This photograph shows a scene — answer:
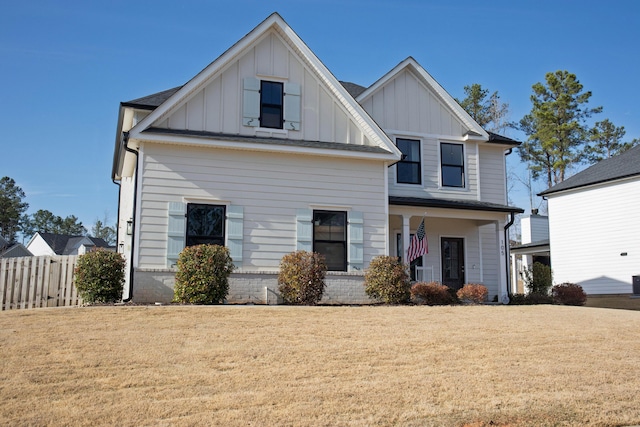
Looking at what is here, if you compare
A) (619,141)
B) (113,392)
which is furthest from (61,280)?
(619,141)

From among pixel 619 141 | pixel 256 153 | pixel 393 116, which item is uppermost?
pixel 619 141

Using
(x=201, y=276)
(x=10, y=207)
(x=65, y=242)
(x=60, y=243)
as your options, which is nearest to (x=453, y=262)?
(x=201, y=276)

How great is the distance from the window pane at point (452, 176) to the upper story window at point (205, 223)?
7901 millimetres

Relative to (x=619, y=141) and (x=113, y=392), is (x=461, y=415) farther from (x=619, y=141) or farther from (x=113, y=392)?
(x=619, y=141)

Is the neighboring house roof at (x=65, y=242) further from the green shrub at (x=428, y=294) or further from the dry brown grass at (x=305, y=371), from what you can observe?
the dry brown grass at (x=305, y=371)

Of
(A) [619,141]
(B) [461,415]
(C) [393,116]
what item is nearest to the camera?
(B) [461,415]

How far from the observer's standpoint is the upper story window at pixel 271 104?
16.2m

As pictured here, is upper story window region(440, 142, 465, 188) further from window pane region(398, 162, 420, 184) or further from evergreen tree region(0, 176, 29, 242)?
evergreen tree region(0, 176, 29, 242)

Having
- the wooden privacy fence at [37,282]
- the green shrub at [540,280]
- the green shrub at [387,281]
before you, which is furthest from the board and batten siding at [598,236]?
the wooden privacy fence at [37,282]

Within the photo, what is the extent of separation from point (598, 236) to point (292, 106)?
15437mm

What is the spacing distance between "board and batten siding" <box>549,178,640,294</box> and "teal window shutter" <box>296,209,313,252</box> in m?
14.5

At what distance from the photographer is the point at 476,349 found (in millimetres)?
8875

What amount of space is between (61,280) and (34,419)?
9294 mm

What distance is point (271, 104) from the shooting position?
53.5 ft
